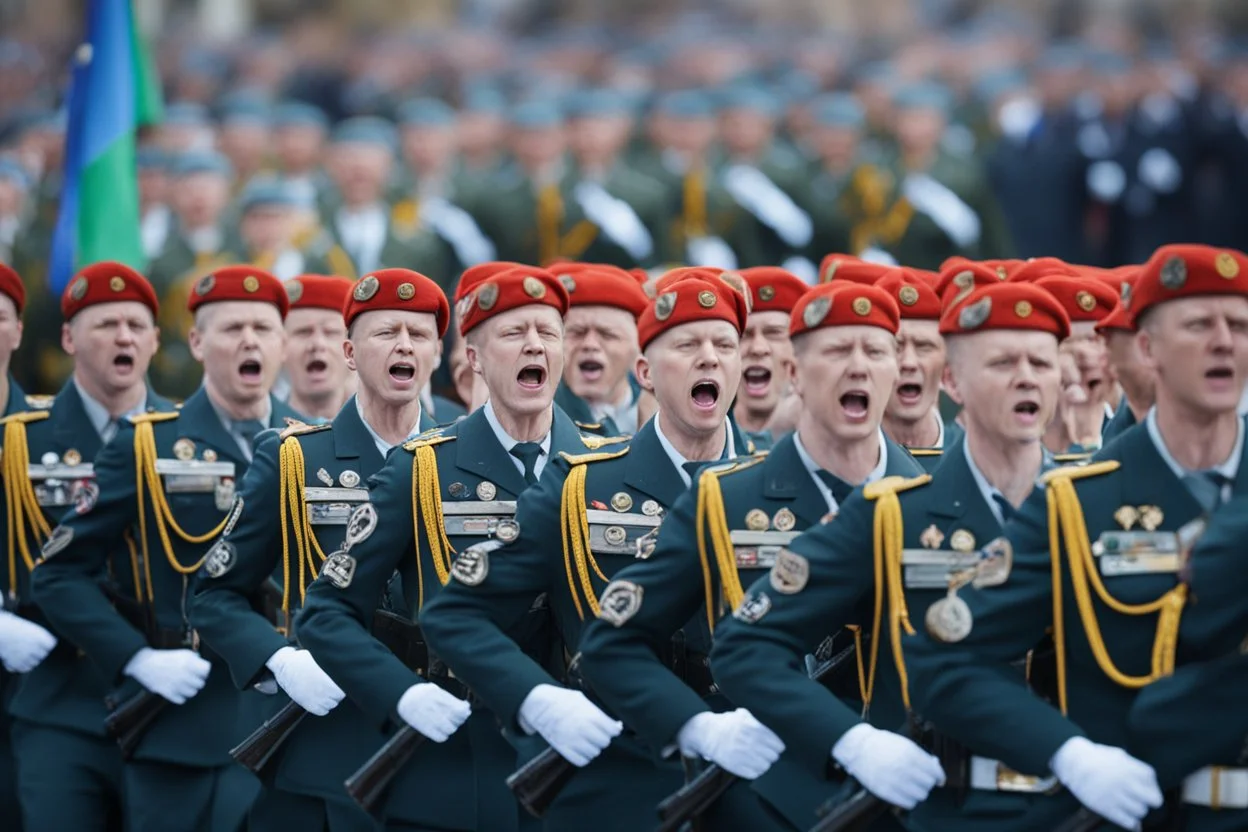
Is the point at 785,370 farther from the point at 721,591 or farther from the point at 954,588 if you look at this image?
the point at 954,588

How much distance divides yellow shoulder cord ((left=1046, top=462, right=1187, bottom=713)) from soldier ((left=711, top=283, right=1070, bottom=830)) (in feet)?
0.63

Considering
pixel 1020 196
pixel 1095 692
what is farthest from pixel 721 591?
pixel 1020 196

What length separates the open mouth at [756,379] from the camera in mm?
9375

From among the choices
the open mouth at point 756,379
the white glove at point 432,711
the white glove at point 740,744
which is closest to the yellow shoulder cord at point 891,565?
the white glove at point 740,744

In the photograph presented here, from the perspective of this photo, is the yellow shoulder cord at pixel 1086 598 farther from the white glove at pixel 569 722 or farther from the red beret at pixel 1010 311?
the white glove at pixel 569 722

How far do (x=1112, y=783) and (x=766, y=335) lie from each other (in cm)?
386

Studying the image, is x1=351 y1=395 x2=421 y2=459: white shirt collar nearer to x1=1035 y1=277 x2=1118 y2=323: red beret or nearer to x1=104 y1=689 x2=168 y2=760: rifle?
x1=104 y1=689 x2=168 y2=760: rifle

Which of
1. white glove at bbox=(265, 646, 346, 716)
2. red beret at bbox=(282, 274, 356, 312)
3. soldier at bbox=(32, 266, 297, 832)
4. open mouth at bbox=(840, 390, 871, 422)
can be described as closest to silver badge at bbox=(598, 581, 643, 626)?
open mouth at bbox=(840, 390, 871, 422)

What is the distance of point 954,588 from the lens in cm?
624

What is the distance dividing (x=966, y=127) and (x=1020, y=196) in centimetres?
194

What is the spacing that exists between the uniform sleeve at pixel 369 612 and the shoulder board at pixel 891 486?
5.75ft

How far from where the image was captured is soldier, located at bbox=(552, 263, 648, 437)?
955cm

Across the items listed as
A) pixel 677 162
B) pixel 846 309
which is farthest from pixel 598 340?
pixel 677 162

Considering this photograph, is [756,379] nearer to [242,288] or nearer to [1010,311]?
[242,288]
